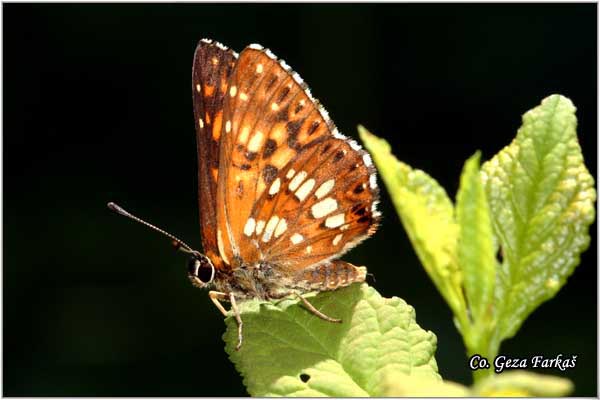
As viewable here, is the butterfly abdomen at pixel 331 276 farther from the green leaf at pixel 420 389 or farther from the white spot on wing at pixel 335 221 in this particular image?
the green leaf at pixel 420 389

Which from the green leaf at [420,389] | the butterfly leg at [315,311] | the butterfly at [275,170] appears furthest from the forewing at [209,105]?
the green leaf at [420,389]

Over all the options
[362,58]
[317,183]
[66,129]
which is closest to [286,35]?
[362,58]

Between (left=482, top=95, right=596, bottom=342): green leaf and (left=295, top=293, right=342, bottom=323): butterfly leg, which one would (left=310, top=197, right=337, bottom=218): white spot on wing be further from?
(left=482, top=95, right=596, bottom=342): green leaf

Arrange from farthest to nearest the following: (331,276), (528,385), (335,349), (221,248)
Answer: (221,248) → (331,276) → (335,349) → (528,385)

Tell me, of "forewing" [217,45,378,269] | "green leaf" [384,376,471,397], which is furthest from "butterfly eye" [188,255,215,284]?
"green leaf" [384,376,471,397]

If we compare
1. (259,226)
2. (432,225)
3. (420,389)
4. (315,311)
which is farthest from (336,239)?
(420,389)

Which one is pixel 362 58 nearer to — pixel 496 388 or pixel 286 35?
pixel 286 35

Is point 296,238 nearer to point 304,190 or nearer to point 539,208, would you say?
point 304,190
